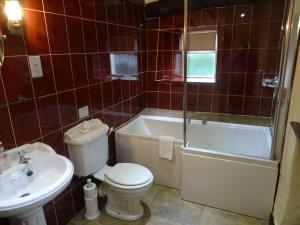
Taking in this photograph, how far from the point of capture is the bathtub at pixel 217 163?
6.41 feet

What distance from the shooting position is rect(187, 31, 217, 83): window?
2.80 meters

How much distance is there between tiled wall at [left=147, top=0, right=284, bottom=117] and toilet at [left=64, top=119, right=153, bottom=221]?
135 cm

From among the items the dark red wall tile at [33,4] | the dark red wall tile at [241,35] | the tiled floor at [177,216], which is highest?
the dark red wall tile at [33,4]

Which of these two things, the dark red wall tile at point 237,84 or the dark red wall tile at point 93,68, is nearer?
the dark red wall tile at point 93,68

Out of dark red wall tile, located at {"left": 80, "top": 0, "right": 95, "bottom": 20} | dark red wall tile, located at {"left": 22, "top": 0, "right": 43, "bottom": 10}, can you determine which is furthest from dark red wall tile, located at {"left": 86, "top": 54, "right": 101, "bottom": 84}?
dark red wall tile, located at {"left": 22, "top": 0, "right": 43, "bottom": 10}

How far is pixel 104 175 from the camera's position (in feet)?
6.58

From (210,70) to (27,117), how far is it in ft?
7.26

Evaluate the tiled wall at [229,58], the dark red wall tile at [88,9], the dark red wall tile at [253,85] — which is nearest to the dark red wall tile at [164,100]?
the tiled wall at [229,58]

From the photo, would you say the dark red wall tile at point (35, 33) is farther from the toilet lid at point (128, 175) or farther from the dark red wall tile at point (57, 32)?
the toilet lid at point (128, 175)

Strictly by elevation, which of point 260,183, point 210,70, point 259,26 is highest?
point 259,26

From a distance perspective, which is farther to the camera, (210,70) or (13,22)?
(210,70)

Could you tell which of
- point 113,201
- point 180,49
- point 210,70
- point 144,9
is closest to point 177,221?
point 113,201

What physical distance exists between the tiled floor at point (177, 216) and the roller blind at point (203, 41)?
184cm

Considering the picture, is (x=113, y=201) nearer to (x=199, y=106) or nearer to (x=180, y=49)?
(x=199, y=106)
